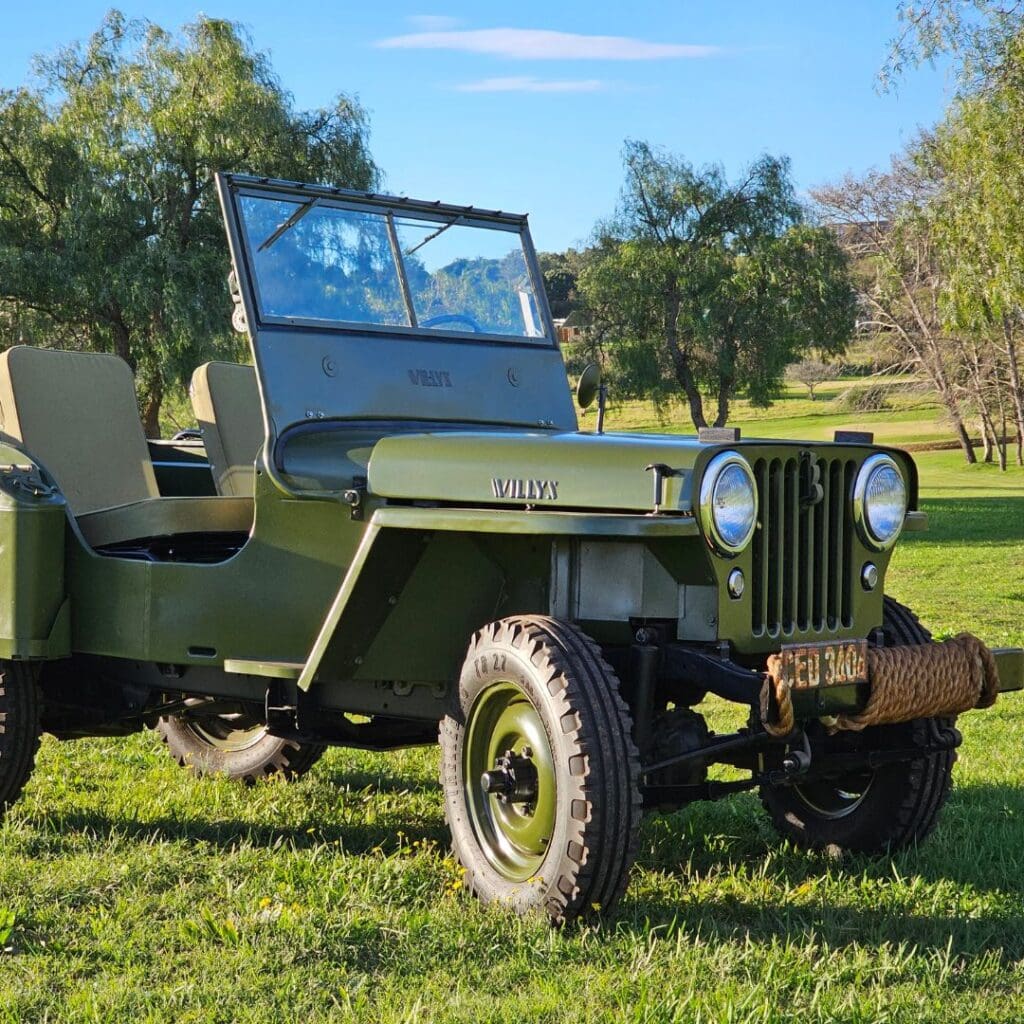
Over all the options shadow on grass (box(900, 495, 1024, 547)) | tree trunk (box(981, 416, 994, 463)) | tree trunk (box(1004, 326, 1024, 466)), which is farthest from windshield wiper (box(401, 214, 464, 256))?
tree trunk (box(981, 416, 994, 463))

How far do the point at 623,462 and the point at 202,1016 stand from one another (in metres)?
1.83

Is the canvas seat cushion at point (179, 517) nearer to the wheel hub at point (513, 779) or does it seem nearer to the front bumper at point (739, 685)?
the wheel hub at point (513, 779)

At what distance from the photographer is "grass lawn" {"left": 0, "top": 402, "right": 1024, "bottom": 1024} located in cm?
361

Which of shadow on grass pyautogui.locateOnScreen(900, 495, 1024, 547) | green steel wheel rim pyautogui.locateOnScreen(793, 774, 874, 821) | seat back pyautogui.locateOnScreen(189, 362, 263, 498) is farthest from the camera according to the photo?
shadow on grass pyautogui.locateOnScreen(900, 495, 1024, 547)

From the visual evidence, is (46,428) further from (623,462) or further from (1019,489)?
(1019,489)

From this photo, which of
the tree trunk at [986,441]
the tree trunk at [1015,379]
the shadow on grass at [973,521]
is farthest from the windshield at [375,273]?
the tree trunk at [986,441]

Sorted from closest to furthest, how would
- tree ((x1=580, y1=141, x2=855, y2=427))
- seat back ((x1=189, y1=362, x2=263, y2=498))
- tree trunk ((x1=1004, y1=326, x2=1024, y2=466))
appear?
seat back ((x1=189, y1=362, x2=263, y2=498))
tree ((x1=580, y1=141, x2=855, y2=427))
tree trunk ((x1=1004, y1=326, x2=1024, y2=466))

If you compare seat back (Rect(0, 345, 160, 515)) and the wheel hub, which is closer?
the wheel hub

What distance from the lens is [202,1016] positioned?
11.5 ft

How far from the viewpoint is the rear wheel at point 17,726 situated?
17.5 feet

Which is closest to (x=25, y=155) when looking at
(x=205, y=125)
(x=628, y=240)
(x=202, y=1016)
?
(x=205, y=125)

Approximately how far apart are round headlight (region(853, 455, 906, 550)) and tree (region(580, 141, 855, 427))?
3055 centimetres

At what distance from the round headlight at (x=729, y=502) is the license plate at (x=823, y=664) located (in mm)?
337

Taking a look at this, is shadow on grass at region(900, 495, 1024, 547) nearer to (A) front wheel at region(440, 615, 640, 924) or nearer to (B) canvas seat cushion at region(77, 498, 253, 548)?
(B) canvas seat cushion at region(77, 498, 253, 548)
